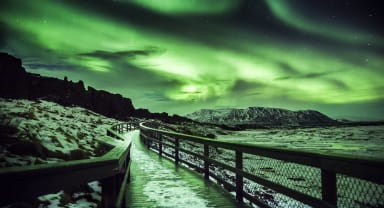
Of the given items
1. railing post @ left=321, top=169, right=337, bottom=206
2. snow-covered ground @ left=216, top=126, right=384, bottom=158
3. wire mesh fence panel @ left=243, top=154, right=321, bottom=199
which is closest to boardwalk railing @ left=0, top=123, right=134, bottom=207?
railing post @ left=321, top=169, right=337, bottom=206

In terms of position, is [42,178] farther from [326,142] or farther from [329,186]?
[326,142]

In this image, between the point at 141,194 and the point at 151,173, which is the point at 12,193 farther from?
the point at 151,173

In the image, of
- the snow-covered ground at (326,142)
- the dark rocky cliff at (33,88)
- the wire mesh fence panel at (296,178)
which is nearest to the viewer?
the wire mesh fence panel at (296,178)

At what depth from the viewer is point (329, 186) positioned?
3.75 m

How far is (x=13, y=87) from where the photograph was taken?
6132 inches

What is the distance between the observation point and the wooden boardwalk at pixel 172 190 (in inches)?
258

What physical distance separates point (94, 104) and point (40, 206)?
20238 cm

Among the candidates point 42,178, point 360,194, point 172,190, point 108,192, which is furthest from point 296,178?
point 42,178

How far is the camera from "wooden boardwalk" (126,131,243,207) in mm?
6551

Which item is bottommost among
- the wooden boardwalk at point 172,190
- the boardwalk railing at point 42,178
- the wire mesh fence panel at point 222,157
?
the wire mesh fence panel at point 222,157

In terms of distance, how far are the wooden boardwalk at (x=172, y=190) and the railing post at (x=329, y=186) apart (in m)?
2.88

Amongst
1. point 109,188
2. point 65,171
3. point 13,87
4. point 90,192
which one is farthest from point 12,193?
point 13,87

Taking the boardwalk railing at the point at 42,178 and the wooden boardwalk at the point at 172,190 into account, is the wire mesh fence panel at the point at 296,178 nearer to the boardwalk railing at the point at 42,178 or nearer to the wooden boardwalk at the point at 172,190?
the wooden boardwalk at the point at 172,190

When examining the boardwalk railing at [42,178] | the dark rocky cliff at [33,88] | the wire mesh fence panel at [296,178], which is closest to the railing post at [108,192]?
the boardwalk railing at [42,178]
